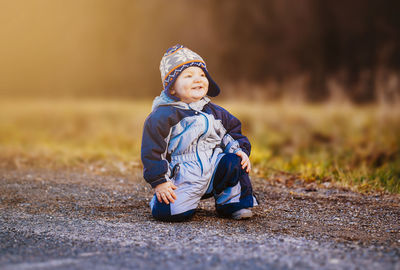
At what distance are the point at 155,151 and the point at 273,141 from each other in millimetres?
4849

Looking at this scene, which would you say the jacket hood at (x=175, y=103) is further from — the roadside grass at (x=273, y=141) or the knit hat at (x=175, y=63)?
the roadside grass at (x=273, y=141)

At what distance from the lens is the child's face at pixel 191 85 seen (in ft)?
9.49

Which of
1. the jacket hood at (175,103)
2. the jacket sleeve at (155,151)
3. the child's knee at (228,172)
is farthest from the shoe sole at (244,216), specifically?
the jacket hood at (175,103)

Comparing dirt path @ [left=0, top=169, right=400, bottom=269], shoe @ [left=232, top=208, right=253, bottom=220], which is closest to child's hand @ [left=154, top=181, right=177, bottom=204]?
dirt path @ [left=0, top=169, right=400, bottom=269]

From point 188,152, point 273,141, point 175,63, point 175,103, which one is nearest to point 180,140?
point 188,152

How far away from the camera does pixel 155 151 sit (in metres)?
2.77

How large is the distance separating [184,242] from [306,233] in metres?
0.74

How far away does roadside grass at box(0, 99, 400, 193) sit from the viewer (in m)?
4.66

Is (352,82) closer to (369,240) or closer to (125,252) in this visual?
(369,240)

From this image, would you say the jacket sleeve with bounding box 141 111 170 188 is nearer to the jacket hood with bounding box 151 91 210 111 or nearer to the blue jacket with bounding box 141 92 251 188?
the blue jacket with bounding box 141 92 251 188

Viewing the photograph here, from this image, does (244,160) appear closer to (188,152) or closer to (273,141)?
(188,152)

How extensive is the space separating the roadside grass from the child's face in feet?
5.88

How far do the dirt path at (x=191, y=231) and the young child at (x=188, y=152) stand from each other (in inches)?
5.4

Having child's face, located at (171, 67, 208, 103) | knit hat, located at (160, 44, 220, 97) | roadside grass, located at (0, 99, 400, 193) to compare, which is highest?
knit hat, located at (160, 44, 220, 97)
